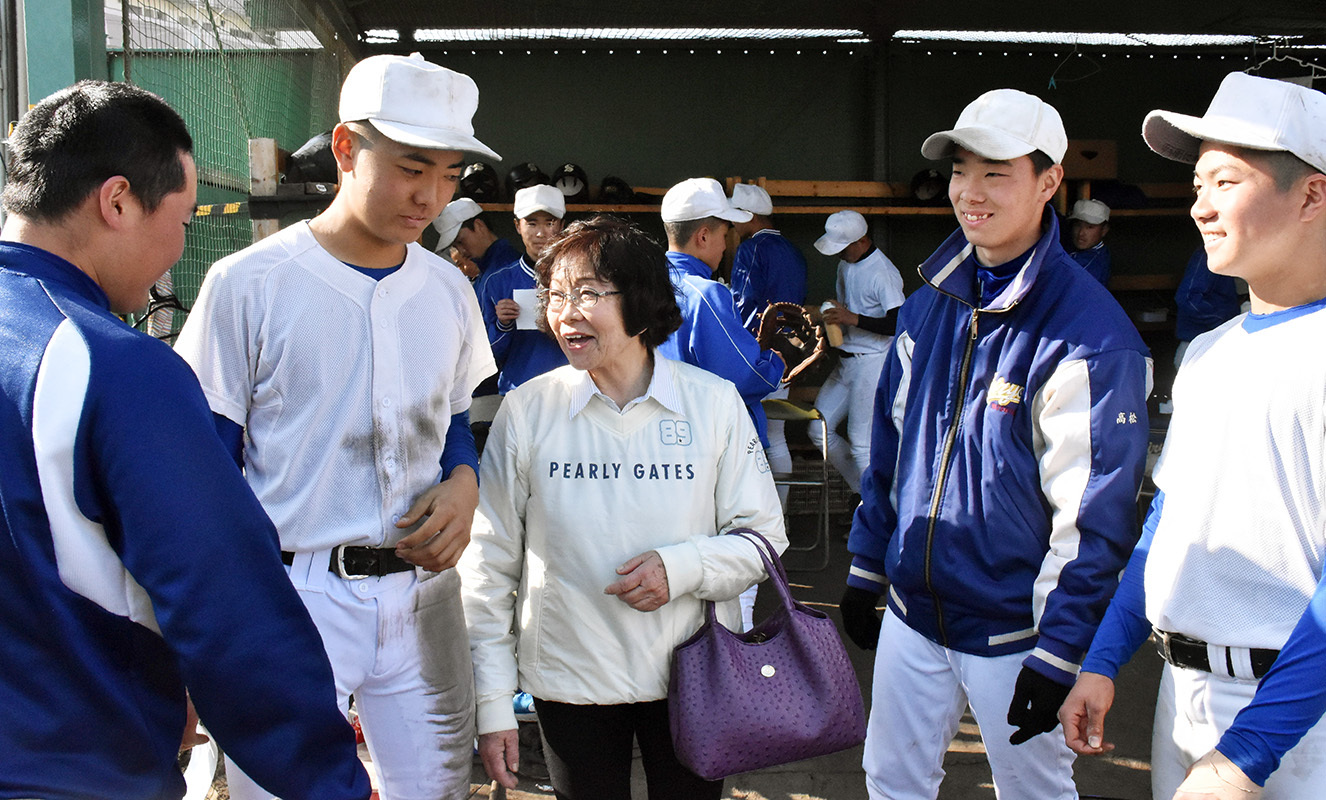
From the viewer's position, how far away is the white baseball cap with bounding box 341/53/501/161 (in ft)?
6.49

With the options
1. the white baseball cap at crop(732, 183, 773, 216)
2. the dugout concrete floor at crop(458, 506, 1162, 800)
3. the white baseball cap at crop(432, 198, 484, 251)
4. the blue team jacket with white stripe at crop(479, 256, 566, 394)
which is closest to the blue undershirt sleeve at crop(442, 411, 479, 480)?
the dugout concrete floor at crop(458, 506, 1162, 800)

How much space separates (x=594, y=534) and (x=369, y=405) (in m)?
0.56

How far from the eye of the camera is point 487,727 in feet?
6.89

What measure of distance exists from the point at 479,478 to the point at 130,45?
2.43 m

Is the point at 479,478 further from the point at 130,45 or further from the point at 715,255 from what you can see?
the point at 130,45

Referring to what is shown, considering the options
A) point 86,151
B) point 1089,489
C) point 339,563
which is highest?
point 86,151

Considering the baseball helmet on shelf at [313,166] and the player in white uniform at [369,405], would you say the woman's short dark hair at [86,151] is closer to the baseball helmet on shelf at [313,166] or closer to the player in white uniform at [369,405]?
the player in white uniform at [369,405]

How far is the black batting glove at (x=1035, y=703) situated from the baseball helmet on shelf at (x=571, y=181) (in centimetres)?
655

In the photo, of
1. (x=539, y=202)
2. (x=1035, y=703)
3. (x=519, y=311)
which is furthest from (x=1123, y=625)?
(x=539, y=202)

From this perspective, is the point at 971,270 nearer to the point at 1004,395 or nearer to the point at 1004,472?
the point at 1004,395

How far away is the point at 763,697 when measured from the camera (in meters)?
1.97

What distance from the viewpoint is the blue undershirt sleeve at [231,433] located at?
6.41ft

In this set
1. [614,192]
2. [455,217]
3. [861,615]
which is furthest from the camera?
[614,192]

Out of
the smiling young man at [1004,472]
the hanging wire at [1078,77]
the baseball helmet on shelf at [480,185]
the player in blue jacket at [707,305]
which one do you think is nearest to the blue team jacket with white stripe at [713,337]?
the player in blue jacket at [707,305]
